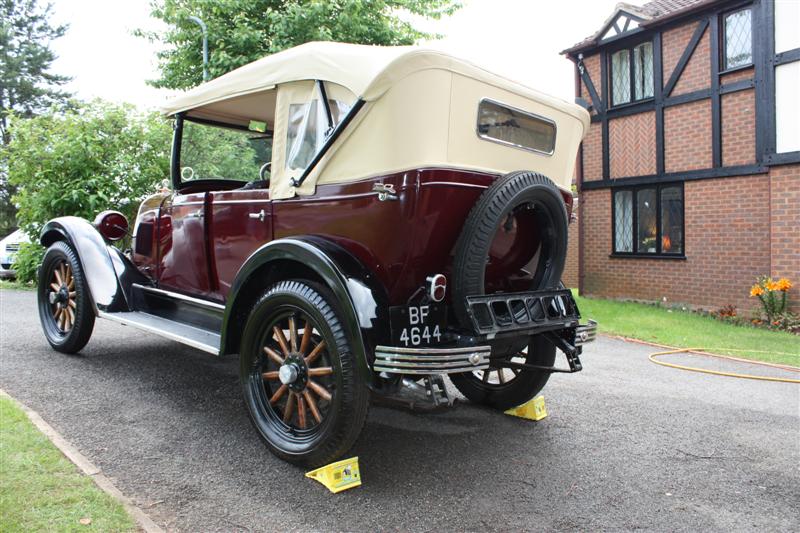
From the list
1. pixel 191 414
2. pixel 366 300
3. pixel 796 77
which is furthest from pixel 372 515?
pixel 796 77

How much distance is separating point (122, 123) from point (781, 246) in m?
11.4

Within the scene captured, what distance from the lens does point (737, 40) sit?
990cm

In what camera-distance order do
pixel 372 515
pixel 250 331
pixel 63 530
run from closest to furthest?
1. pixel 63 530
2. pixel 372 515
3. pixel 250 331

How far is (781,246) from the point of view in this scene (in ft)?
29.9

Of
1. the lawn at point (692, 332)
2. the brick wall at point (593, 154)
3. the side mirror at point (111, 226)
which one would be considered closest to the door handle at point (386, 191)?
the side mirror at point (111, 226)

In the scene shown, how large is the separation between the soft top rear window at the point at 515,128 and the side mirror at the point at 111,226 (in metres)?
3.75

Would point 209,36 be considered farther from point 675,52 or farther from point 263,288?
point 263,288

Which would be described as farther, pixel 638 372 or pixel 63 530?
pixel 638 372

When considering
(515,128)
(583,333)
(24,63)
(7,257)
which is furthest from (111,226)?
(24,63)

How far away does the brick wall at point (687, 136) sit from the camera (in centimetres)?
1027

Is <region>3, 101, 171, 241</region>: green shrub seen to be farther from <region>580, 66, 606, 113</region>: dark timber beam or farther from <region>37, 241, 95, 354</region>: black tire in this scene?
<region>580, 66, 606, 113</region>: dark timber beam

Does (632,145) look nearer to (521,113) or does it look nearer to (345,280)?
(521,113)

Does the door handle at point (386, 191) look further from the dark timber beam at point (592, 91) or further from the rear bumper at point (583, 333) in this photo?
the dark timber beam at point (592, 91)

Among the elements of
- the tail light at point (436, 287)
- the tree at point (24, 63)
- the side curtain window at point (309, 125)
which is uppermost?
the tree at point (24, 63)
